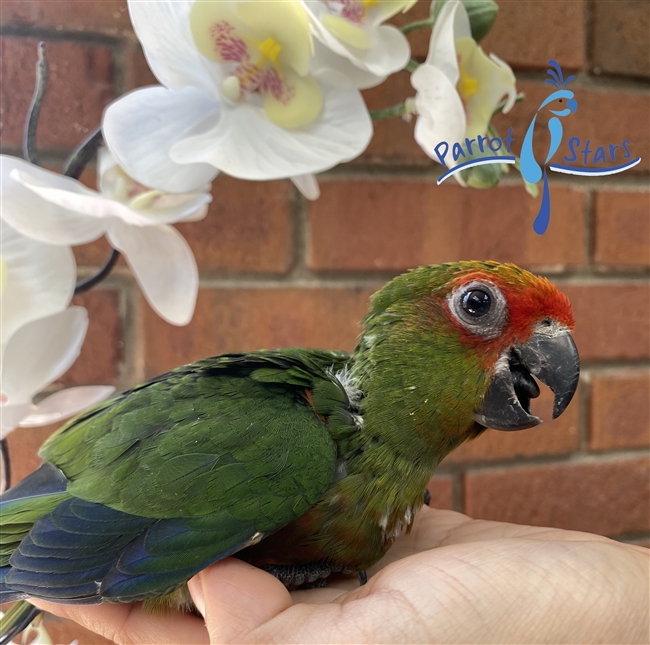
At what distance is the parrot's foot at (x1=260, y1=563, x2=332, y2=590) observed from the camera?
1.33ft

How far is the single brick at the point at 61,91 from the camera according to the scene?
0.54 m

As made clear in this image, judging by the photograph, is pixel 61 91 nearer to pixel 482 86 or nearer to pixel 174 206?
pixel 174 206

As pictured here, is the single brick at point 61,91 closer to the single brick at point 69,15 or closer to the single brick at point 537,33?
the single brick at point 69,15

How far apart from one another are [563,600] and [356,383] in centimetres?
21

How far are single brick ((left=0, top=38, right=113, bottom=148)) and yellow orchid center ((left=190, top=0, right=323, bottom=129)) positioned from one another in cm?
26

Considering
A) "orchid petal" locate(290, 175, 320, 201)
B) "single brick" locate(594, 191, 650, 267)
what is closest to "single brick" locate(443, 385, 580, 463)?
"single brick" locate(594, 191, 650, 267)

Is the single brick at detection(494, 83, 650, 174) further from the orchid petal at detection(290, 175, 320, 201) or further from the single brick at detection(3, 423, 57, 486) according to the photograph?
the single brick at detection(3, 423, 57, 486)

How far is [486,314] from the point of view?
391 millimetres

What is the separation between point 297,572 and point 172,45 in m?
0.42

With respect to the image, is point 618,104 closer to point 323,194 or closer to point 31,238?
point 323,194

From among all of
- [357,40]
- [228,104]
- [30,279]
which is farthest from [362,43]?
[30,279]

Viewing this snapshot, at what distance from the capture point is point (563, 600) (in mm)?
340

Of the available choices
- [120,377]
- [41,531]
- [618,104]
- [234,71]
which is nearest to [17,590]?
[41,531]

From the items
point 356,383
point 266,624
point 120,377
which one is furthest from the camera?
point 120,377
